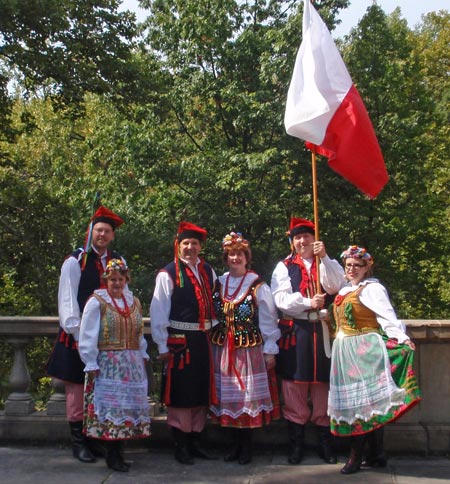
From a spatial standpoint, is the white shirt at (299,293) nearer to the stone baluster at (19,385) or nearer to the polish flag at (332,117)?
the polish flag at (332,117)

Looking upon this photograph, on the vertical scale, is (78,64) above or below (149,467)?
above

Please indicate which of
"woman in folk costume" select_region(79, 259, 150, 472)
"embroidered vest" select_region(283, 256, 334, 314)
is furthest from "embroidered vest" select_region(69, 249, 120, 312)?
"embroidered vest" select_region(283, 256, 334, 314)

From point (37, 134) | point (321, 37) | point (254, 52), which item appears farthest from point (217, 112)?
point (321, 37)

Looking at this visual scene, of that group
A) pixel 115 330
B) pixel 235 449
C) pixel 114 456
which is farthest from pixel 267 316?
pixel 114 456

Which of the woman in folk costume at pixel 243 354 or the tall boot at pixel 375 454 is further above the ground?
the woman in folk costume at pixel 243 354

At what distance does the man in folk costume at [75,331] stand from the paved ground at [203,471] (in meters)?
0.19

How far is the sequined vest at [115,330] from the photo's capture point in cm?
568

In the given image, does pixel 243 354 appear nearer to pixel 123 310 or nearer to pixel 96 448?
pixel 123 310

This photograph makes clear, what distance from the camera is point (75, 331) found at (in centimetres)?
582

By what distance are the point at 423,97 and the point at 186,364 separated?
1845 centimetres

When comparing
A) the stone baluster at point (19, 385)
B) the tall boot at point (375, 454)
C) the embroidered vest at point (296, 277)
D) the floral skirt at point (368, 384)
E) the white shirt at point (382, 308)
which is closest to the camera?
the floral skirt at point (368, 384)

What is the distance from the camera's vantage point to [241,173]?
60.8ft

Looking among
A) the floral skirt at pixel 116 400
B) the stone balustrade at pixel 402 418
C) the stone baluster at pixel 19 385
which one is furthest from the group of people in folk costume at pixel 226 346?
the stone baluster at pixel 19 385

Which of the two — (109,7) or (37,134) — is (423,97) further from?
(37,134)
